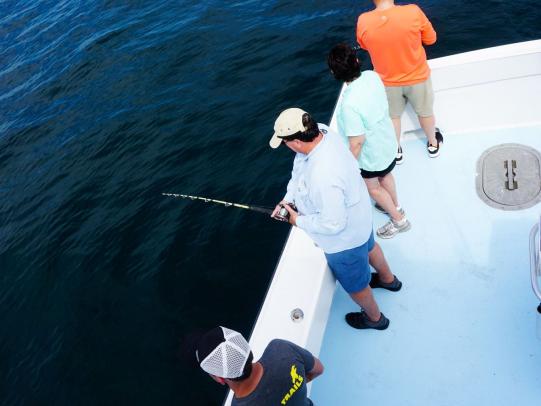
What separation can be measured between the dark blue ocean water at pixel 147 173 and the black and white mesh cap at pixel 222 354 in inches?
114

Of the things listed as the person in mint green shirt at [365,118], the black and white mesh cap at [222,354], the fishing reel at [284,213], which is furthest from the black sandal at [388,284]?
the black and white mesh cap at [222,354]

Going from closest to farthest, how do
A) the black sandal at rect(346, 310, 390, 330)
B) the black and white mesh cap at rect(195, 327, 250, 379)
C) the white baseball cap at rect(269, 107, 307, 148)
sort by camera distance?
the black and white mesh cap at rect(195, 327, 250, 379) → the white baseball cap at rect(269, 107, 307, 148) → the black sandal at rect(346, 310, 390, 330)

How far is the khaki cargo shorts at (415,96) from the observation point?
4074 millimetres

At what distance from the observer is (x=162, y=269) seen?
593 centimetres

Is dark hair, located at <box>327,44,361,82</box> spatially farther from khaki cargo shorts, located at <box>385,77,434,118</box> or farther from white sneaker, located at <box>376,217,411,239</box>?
white sneaker, located at <box>376,217,411,239</box>

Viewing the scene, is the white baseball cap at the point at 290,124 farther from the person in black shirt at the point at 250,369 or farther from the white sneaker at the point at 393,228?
the white sneaker at the point at 393,228

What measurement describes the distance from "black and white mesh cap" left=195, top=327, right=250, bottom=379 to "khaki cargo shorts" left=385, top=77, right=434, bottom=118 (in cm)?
306

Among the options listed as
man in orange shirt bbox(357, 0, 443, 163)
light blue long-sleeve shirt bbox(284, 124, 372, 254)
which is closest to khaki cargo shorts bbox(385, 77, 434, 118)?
man in orange shirt bbox(357, 0, 443, 163)

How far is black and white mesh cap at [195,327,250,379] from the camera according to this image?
190 centimetres

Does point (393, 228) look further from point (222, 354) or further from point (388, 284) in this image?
point (222, 354)

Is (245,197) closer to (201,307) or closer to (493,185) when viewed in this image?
(201,307)

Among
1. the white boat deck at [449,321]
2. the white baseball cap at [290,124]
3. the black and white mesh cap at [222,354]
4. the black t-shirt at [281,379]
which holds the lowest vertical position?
the white boat deck at [449,321]

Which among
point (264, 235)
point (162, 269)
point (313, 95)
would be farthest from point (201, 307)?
point (313, 95)

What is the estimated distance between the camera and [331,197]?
237cm
